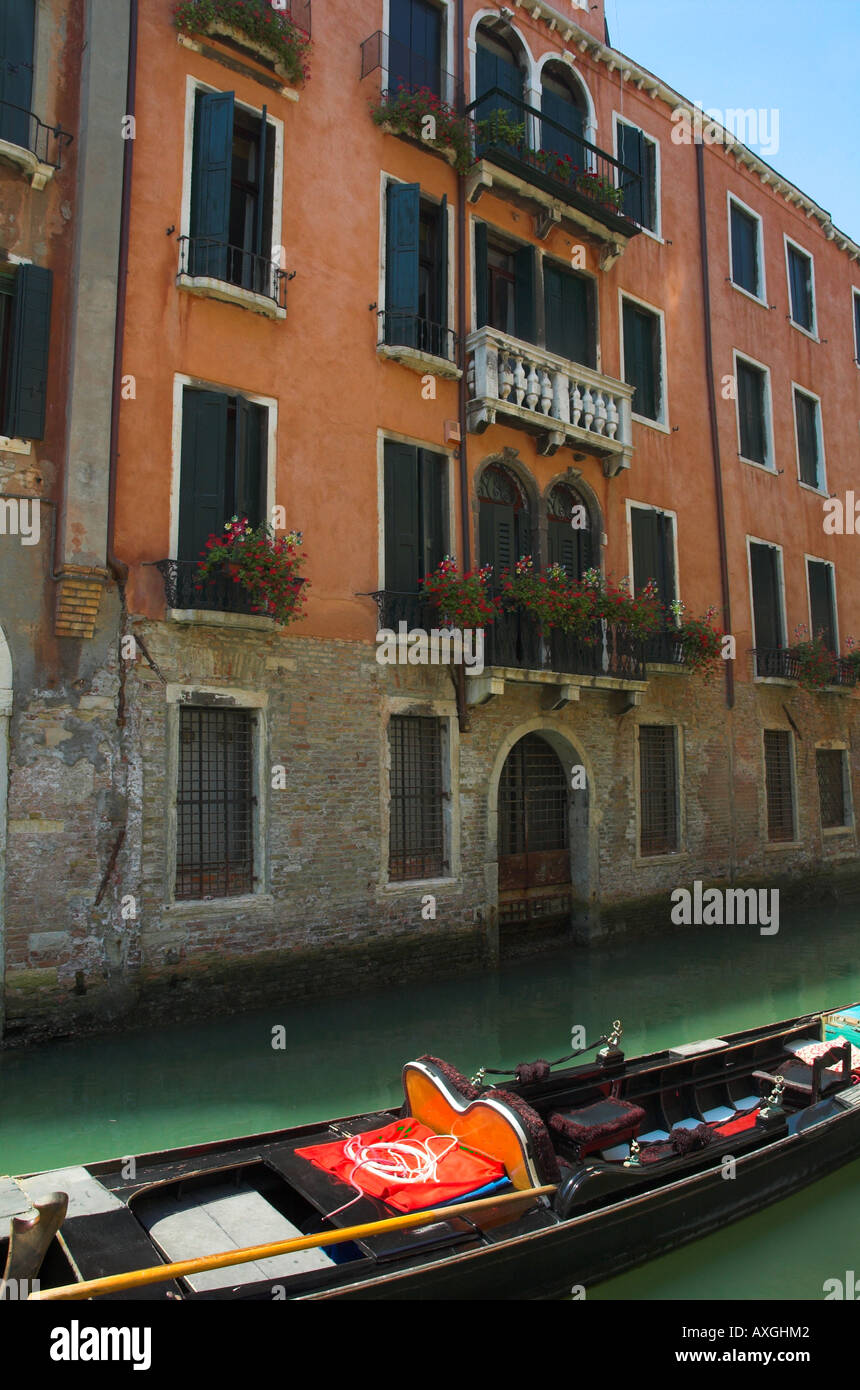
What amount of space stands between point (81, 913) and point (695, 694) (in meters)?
9.89

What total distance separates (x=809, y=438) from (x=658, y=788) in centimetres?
886

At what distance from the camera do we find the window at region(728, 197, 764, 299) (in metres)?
17.1

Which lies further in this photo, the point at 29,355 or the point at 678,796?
the point at 678,796

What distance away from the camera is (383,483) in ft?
35.7

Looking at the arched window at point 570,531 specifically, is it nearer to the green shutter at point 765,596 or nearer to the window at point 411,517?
the window at point 411,517

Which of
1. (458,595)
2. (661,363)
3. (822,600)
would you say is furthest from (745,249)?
(458,595)

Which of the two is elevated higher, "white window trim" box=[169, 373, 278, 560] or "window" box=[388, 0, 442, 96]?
"window" box=[388, 0, 442, 96]

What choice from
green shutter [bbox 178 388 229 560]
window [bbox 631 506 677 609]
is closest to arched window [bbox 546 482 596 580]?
window [bbox 631 506 677 609]

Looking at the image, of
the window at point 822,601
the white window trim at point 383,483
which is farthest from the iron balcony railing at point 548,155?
the window at point 822,601

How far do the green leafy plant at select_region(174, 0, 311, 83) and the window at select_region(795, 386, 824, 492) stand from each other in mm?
11701

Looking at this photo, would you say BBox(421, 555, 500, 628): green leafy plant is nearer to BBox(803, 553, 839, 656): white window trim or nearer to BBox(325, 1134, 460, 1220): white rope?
BBox(325, 1134, 460, 1220): white rope

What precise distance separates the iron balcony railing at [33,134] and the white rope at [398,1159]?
8477 mm

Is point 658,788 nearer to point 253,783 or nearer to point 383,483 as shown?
point 383,483
